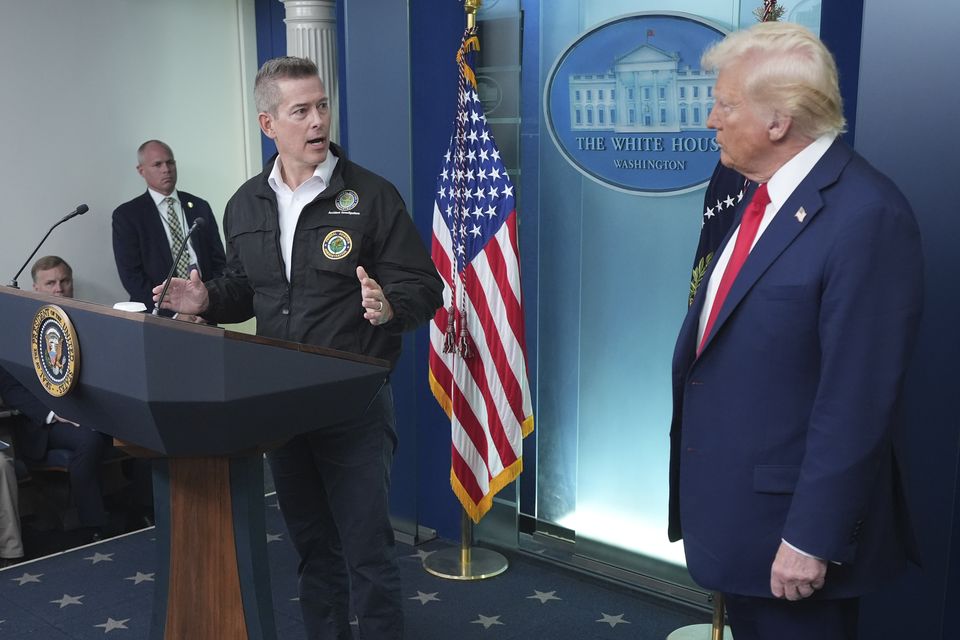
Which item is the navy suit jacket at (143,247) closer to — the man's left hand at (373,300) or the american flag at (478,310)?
the american flag at (478,310)

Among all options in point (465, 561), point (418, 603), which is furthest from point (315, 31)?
point (418, 603)

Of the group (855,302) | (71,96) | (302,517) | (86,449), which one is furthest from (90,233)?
(855,302)

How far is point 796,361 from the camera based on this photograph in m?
1.59

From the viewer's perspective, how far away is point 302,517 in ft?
8.12

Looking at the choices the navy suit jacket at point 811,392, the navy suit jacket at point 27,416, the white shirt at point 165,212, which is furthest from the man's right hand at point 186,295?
the white shirt at point 165,212

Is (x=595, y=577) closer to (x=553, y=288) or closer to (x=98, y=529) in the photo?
(x=553, y=288)

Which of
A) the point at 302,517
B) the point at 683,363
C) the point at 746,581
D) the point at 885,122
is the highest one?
the point at 885,122

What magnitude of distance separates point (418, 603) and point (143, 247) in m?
2.64

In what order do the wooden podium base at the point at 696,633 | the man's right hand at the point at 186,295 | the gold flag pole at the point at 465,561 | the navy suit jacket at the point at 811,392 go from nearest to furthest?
the navy suit jacket at the point at 811,392 → the man's right hand at the point at 186,295 → the wooden podium base at the point at 696,633 → the gold flag pole at the point at 465,561

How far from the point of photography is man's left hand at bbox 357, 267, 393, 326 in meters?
2.01

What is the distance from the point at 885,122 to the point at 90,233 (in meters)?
4.14

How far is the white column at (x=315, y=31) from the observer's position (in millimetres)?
4145

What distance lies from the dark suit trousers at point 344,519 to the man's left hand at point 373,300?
33 centimetres

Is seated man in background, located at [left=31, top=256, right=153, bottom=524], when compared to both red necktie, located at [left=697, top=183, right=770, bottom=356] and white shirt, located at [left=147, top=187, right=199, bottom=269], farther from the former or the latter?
red necktie, located at [left=697, top=183, right=770, bottom=356]
